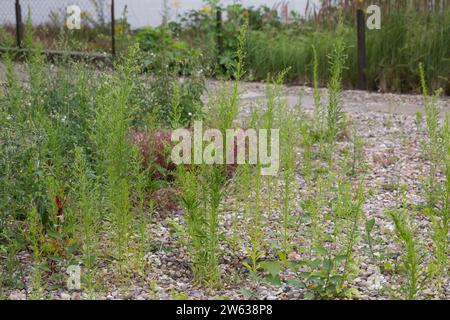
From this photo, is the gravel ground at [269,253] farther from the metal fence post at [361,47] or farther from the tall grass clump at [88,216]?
the metal fence post at [361,47]

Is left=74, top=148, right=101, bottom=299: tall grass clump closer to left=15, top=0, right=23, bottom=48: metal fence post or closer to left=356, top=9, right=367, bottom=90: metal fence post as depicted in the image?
left=356, top=9, right=367, bottom=90: metal fence post

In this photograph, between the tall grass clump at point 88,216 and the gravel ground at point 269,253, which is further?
the gravel ground at point 269,253

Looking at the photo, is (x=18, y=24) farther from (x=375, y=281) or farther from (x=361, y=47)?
(x=375, y=281)

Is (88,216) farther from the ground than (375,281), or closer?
farther from the ground

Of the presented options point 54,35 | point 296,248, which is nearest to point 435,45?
point 296,248

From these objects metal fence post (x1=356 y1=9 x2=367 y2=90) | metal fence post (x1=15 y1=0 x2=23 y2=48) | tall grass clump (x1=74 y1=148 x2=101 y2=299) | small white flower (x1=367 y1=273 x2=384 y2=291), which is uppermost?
metal fence post (x1=15 y1=0 x2=23 y2=48)

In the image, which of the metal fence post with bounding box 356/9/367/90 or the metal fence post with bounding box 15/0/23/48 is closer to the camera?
the metal fence post with bounding box 356/9/367/90

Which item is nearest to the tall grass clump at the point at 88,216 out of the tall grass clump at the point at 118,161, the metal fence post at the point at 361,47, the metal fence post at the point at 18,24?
the tall grass clump at the point at 118,161

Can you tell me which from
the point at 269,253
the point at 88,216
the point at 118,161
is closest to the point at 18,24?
the point at 118,161

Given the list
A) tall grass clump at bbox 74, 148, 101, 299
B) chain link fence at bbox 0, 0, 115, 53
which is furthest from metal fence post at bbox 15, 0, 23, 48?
tall grass clump at bbox 74, 148, 101, 299

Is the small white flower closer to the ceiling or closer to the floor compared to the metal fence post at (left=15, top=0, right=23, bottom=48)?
closer to the floor

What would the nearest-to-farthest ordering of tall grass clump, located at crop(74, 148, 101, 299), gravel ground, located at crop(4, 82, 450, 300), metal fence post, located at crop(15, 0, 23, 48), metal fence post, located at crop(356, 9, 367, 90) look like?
tall grass clump, located at crop(74, 148, 101, 299) < gravel ground, located at crop(4, 82, 450, 300) < metal fence post, located at crop(356, 9, 367, 90) < metal fence post, located at crop(15, 0, 23, 48)

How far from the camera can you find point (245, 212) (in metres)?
3.60

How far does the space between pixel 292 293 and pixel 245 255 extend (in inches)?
16.1
